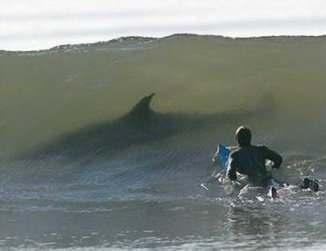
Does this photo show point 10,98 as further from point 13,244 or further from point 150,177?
point 13,244

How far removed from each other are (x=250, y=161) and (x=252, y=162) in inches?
1.0

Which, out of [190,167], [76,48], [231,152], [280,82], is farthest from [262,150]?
[76,48]

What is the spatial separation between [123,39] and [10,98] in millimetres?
5564

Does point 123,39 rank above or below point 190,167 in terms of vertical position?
above

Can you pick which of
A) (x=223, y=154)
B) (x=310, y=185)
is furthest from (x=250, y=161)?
(x=223, y=154)

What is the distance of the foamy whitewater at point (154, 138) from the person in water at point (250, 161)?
32 cm

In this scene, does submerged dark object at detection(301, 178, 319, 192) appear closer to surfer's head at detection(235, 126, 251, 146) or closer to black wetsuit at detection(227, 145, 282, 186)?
black wetsuit at detection(227, 145, 282, 186)

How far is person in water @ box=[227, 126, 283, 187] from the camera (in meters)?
11.9

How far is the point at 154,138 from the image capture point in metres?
15.5

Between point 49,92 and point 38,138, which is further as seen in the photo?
point 49,92

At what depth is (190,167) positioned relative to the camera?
14.0 metres

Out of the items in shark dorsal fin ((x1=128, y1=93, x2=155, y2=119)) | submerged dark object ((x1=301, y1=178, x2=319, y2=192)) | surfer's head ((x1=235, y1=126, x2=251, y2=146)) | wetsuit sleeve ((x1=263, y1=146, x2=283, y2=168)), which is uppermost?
shark dorsal fin ((x1=128, y1=93, x2=155, y2=119))

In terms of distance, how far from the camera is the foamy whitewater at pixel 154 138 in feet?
31.9

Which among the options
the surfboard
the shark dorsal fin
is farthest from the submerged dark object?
the shark dorsal fin
